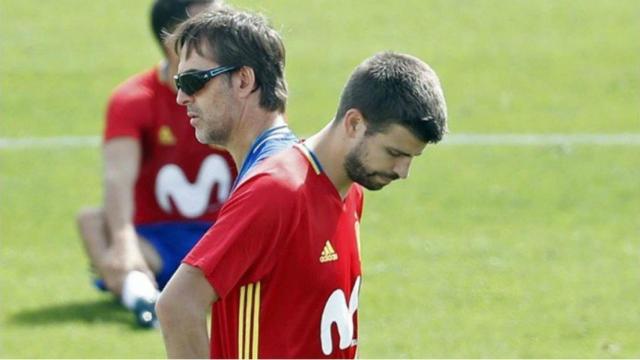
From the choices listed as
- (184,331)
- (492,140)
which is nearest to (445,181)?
(492,140)

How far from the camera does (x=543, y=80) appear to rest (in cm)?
1669

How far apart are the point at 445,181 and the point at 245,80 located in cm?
830

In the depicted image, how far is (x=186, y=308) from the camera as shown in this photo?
5020mm

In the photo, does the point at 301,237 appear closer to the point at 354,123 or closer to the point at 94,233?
the point at 354,123

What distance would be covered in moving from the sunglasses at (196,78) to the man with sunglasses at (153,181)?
170 inches

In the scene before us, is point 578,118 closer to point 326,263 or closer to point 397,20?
point 397,20

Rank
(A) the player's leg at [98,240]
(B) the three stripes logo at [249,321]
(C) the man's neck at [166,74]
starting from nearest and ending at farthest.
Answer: (B) the three stripes logo at [249,321]
(C) the man's neck at [166,74]
(A) the player's leg at [98,240]

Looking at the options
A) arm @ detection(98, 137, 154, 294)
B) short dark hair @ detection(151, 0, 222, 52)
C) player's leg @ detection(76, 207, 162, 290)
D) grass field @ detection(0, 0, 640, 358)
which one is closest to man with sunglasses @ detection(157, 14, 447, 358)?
grass field @ detection(0, 0, 640, 358)

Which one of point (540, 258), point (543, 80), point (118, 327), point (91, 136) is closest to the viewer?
point (118, 327)

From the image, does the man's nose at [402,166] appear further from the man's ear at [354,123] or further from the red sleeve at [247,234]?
the red sleeve at [247,234]

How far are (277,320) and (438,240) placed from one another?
6898mm

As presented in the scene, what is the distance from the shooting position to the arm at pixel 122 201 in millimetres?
9922

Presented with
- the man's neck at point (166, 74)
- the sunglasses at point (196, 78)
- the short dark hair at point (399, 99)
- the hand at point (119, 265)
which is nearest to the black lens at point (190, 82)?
the sunglasses at point (196, 78)

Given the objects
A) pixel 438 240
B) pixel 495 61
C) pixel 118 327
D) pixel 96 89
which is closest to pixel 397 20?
pixel 495 61
